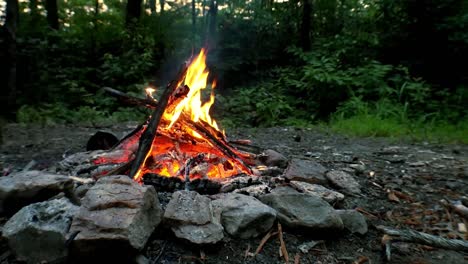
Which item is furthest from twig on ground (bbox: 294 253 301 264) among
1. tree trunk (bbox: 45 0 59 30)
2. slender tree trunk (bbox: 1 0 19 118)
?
tree trunk (bbox: 45 0 59 30)

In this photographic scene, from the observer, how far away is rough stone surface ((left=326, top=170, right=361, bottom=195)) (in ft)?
9.64

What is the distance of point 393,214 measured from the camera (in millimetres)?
2688

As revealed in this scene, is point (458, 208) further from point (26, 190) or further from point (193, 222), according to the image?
point (26, 190)

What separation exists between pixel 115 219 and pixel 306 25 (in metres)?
10.3

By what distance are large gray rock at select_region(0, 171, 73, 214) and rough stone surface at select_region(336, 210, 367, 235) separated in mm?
1757

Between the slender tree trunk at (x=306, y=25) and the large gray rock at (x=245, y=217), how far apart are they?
9.60 meters

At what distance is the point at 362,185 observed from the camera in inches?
123

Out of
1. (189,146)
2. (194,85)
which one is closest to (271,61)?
(194,85)

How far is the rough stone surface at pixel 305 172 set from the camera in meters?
2.92

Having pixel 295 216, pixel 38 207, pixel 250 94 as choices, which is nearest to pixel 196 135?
pixel 295 216

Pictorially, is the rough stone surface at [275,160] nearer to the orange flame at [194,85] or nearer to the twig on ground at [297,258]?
the orange flame at [194,85]

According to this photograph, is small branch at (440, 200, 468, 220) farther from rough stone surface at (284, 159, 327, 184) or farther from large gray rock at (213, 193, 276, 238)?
large gray rock at (213, 193, 276, 238)

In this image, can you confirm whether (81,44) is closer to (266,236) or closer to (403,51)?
(403,51)

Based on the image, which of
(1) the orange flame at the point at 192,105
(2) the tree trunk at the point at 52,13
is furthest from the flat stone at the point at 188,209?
(2) the tree trunk at the point at 52,13
